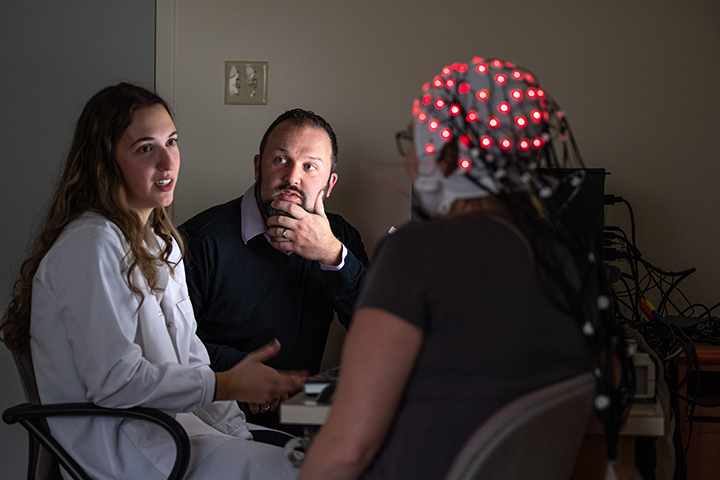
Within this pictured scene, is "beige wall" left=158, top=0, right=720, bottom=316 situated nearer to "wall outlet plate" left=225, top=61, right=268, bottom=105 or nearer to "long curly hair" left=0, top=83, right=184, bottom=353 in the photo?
"wall outlet plate" left=225, top=61, right=268, bottom=105

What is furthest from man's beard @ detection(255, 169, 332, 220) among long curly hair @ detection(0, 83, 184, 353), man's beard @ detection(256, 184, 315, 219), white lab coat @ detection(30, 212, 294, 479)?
white lab coat @ detection(30, 212, 294, 479)

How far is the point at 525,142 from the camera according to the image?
82 cm

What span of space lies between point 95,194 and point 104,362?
38cm

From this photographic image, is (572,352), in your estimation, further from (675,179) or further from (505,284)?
(675,179)

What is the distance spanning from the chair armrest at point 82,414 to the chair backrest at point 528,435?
592 mm

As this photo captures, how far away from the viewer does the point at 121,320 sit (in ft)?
3.74

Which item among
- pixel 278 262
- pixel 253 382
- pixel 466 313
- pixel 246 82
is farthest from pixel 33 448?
pixel 246 82

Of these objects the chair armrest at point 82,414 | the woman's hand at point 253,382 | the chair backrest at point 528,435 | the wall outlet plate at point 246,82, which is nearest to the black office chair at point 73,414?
the chair armrest at point 82,414

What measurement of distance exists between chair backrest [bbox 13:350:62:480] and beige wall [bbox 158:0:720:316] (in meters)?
0.98

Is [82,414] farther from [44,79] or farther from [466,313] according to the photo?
[44,79]

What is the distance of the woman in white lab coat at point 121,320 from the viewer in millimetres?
1111

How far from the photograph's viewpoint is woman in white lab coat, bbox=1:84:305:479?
1.11 m

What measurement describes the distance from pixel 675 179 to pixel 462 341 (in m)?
1.56

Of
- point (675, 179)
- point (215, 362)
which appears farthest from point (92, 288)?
point (675, 179)
